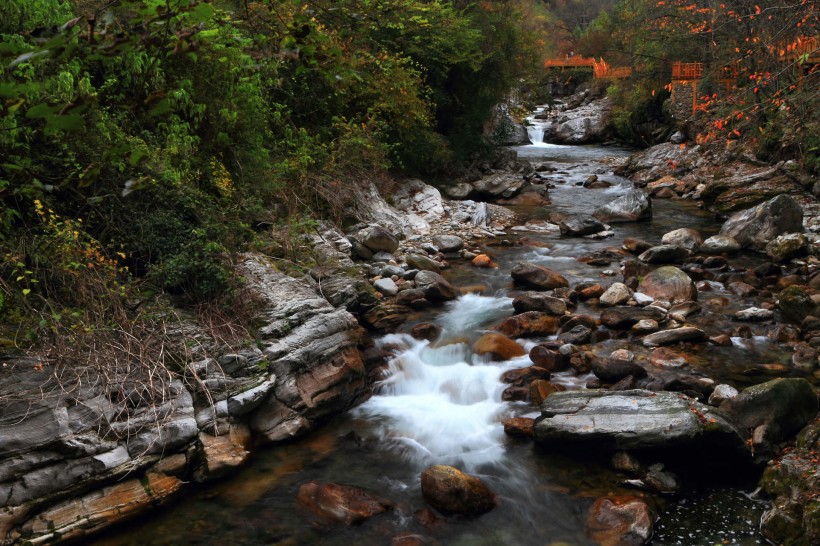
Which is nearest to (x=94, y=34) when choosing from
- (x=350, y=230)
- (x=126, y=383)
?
(x=126, y=383)

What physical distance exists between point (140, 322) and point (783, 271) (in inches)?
454

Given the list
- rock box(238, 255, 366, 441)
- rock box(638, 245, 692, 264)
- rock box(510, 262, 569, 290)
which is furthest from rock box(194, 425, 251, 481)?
rock box(638, 245, 692, 264)

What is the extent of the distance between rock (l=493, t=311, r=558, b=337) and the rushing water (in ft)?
0.82

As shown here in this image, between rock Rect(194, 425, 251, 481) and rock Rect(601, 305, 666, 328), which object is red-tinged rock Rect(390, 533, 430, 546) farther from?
rock Rect(601, 305, 666, 328)

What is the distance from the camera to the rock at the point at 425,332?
30.8 feet

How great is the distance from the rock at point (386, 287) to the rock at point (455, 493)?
190 inches

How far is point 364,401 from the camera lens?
7852mm

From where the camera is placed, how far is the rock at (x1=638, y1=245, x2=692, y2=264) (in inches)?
497

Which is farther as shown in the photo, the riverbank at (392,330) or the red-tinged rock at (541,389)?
the red-tinged rock at (541,389)

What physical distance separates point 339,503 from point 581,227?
37.2ft

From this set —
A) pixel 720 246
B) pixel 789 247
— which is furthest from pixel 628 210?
pixel 789 247

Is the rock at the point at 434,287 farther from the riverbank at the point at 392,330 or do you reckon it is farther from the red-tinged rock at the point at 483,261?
the red-tinged rock at the point at 483,261

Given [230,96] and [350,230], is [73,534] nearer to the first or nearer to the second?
[230,96]

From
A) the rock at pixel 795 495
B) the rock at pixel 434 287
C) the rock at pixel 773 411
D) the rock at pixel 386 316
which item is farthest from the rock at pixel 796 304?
the rock at pixel 386 316
